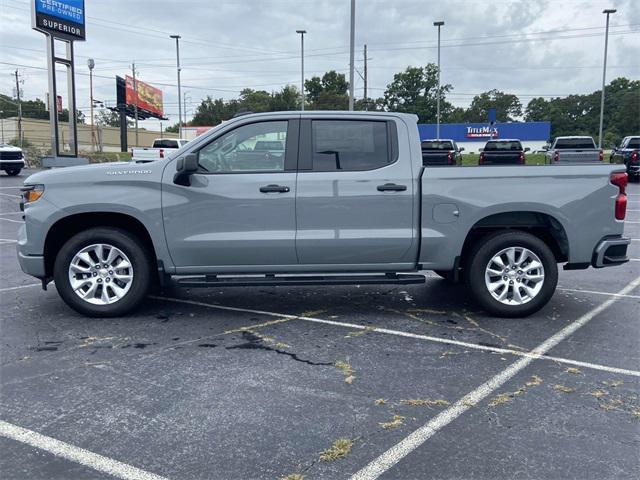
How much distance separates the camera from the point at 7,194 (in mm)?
19688

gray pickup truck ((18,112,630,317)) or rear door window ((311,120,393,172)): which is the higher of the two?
rear door window ((311,120,393,172))

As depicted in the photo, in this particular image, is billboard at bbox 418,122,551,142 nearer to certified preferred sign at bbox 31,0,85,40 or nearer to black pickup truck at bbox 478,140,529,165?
black pickup truck at bbox 478,140,529,165

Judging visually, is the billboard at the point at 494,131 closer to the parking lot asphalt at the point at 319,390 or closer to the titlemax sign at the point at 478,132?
the titlemax sign at the point at 478,132

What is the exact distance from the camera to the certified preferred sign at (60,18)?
2917 centimetres

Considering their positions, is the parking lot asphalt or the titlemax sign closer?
the parking lot asphalt

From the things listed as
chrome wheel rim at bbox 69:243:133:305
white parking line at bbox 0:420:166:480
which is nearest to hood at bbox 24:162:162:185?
chrome wheel rim at bbox 69:243:133:305

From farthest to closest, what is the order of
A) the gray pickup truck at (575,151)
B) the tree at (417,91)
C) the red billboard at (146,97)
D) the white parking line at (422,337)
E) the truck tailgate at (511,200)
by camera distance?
the tree at (417,91) → the red billboard at (146,97) → the gray pickup truck at (575,151) → the truck tailgate at (511,200) → the white parking line at (422,337)

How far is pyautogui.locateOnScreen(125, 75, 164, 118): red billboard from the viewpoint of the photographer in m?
73.1

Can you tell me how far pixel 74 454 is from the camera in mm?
3186

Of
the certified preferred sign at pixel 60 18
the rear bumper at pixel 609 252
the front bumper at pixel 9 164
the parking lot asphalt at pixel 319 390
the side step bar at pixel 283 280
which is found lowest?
the parking lot asphalt at pixel 319 390

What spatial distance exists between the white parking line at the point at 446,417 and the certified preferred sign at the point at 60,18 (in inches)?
1216

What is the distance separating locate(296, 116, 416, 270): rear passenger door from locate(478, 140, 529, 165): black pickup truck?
19.0 metres

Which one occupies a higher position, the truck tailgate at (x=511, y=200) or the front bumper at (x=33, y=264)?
the truck tailgate at (x=511, y=200)

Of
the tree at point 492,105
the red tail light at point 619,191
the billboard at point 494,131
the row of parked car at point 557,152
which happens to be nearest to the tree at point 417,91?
the tree at point 492,105
